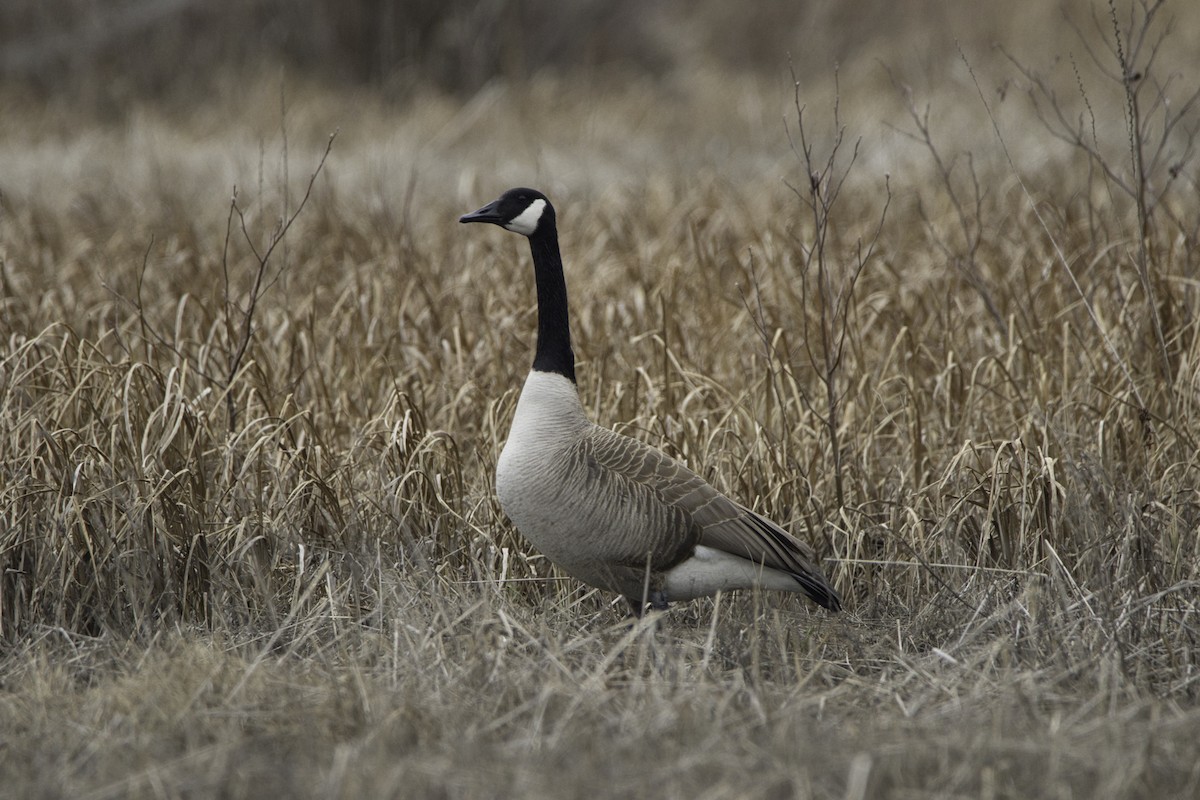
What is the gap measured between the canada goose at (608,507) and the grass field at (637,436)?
174 millimetres

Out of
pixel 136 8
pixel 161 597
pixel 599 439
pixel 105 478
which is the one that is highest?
pixel 136 8

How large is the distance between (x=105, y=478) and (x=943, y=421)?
2.80 m

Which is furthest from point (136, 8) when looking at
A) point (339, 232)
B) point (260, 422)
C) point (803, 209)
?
point (260, 422)

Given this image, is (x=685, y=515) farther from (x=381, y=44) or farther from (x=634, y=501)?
(x=381, y=44)

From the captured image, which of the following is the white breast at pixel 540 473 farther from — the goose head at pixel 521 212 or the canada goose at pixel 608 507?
the goose head at pixel 521 212

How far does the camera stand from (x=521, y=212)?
3510 mm

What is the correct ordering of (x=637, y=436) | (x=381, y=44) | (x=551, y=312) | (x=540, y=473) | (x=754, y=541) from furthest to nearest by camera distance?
(x=381, y=44) → (x=637, y=436) → (x=551, y=312) → (x=754, y=541) → (x=540, y=473)

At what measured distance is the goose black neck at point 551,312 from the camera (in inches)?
134

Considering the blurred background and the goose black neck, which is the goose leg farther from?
the blurred background

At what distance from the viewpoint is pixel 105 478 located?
3836 millimetres

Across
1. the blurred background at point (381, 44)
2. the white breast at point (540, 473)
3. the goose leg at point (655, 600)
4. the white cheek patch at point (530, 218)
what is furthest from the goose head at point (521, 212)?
the blurred background at point (381, 44)

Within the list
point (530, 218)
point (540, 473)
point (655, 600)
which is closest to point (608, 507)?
point (540, 473)

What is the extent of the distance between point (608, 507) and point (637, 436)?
4.35 feet

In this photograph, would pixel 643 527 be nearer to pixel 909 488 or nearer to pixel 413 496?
pixel 413 496
